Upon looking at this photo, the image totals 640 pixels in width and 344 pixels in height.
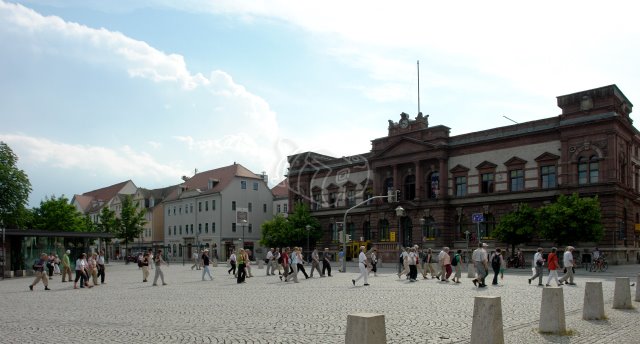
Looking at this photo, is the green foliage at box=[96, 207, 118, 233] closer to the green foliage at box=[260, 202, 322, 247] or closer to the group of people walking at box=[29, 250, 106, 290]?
the green foliage at box=[260, 202, 322, 247]

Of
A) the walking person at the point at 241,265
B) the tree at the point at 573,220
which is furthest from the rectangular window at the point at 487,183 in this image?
the walking person at the point at 241,265

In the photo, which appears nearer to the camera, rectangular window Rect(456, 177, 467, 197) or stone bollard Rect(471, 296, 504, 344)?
stone bollard Rect(471, 296, 504, 344)

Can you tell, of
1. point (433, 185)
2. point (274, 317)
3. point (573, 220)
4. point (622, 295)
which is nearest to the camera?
point (274, 317)

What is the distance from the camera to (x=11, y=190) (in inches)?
2035

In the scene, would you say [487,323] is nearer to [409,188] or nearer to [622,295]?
[622,295]

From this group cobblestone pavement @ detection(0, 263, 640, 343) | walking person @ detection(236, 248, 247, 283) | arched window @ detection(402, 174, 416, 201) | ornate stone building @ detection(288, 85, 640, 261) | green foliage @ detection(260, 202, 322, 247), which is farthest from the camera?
green foliage @ detection(260, 202, 322, 247)

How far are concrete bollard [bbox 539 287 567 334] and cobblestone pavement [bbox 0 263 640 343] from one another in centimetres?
29

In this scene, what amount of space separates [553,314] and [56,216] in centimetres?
7449

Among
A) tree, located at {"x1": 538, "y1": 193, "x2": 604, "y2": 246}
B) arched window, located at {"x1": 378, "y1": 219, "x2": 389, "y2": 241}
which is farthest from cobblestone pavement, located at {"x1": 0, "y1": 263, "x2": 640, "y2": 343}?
arched window, located at {"x1": 378, "y1": 219, "x2": 389, "y2": 241}

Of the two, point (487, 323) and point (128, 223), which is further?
point (128, 223)

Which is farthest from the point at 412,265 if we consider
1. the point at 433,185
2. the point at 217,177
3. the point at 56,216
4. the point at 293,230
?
the point at 217,177

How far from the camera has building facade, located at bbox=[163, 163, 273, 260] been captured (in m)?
87.0

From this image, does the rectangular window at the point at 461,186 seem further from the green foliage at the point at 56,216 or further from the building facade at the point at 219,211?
the green foliage at the point at 56,216

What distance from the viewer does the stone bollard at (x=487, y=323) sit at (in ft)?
30.3
